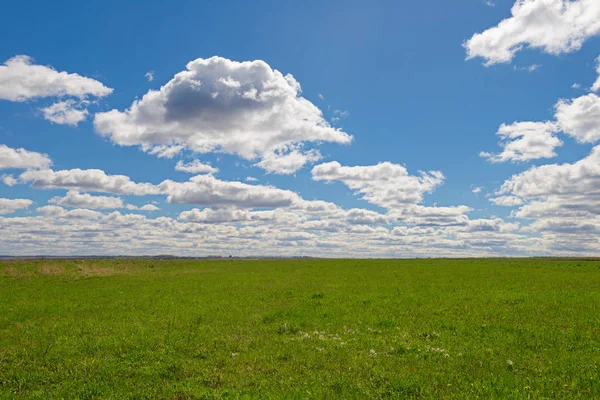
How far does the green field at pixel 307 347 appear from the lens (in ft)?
40.4

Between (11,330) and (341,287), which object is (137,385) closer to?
(11,330)

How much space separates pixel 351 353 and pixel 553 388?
6542 mm

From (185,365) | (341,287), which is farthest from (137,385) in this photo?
(341,287)

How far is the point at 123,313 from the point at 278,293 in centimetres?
1262

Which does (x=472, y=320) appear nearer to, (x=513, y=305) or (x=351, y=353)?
(x=513, y=305)

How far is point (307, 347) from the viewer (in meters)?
16.7

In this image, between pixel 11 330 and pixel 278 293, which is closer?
pixel 11 330

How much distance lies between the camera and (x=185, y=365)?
14414 mm

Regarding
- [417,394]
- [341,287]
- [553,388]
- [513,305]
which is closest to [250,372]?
[417,394]

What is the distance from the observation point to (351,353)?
15703 millimetres

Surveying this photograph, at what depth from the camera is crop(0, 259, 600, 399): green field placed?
12.3 metres

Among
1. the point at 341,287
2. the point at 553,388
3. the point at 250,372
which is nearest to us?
the point at 553,388

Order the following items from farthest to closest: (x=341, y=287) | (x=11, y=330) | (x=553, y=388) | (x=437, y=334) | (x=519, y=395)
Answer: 1. (x=341, y=287)
2. (x=11, y=330)
3. (x=437, y=334)
4. (x=553, y=388)
5. (x=519, y=395)

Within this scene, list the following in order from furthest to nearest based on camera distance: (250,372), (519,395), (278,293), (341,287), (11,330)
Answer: (341,287) < (278,293) < (11,330) < (250,372) < (519,395)
